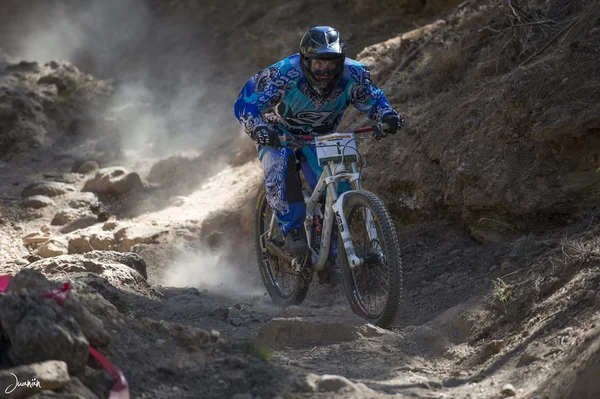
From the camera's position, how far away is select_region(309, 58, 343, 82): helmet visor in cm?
594

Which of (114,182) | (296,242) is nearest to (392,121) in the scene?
(296,242)

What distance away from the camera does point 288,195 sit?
20.7 feet

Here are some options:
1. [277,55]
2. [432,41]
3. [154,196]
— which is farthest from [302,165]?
[277,55]

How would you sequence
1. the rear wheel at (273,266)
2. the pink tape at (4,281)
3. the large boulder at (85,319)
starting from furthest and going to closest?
the rear wheel at (273,266)
the pink tape at (4,281)
the large boulder at (85,319)

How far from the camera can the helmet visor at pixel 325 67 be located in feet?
19.5

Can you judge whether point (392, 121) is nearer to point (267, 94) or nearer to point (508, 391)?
point (267, 94)

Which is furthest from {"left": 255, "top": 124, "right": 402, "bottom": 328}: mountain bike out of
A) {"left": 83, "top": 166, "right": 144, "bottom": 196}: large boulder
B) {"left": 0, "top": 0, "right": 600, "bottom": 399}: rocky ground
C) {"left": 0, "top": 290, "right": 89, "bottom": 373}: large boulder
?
{"left": 83, "top": 166, "right": 144, "bottom": 196}: large boulder

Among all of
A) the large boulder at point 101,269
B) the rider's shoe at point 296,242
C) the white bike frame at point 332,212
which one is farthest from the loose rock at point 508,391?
the large boulder at point 101,269

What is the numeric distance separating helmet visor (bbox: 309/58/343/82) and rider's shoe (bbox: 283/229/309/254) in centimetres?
120

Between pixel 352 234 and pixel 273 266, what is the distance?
1.53m

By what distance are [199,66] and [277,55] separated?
2.44 meters

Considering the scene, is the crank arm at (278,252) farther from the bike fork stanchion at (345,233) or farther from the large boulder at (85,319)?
the large boulder at (85,319)

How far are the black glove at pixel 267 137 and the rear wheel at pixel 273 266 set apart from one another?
113cm

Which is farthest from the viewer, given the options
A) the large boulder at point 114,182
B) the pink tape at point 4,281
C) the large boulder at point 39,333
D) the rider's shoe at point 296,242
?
the large boulder at point 114,182
